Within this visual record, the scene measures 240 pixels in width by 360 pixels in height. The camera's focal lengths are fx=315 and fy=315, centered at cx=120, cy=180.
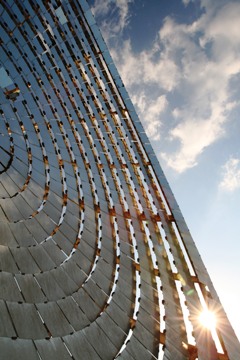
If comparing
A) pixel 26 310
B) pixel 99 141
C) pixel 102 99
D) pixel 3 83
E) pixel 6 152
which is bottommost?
pixel 26 310

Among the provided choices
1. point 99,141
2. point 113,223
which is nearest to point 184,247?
point 113,223

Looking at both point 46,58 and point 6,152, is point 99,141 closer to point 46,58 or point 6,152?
point 46,58

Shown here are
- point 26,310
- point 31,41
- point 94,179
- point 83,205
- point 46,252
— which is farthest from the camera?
point 31,41

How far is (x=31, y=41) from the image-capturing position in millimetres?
20750

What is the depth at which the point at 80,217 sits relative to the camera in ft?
46.2

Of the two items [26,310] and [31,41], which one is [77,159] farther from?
[26,310]

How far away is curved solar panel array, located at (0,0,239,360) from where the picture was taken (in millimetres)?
8750

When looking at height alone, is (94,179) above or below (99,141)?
below

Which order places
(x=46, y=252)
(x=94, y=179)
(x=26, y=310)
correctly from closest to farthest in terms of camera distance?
(x=26, y=310)
(x=46, y=252)
(x=94, y=179)

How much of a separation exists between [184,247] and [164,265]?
1757mm

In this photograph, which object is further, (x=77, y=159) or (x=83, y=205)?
(x=77, y=159)

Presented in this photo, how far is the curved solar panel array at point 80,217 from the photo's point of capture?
875 cm

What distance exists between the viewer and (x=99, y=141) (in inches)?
840

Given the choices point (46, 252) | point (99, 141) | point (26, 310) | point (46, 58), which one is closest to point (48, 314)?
point (26, 310)
